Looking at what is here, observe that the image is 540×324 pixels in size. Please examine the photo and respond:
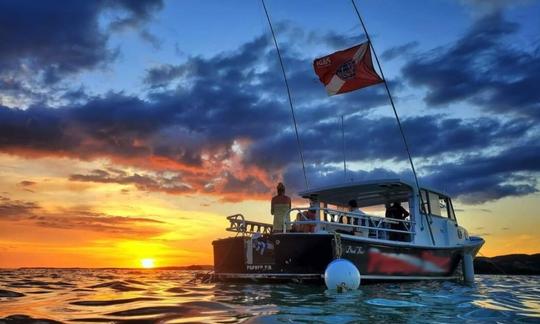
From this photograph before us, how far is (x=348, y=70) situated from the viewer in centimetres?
1528

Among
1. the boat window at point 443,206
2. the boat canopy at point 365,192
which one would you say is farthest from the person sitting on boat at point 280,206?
the boat window at point 443,206

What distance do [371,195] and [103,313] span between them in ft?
40.9

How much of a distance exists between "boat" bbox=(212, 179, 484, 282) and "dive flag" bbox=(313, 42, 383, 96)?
→ 320 cm

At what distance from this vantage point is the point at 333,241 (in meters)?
11.9

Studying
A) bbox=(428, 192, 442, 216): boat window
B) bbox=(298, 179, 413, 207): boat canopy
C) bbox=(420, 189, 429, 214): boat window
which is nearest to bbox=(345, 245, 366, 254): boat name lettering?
bbox=(298, 179, 413, 207): boat canopy

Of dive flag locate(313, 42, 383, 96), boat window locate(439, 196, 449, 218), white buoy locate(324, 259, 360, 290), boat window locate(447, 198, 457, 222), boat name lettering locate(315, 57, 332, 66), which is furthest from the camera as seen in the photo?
boat window locate(447, 198, 457, 222)

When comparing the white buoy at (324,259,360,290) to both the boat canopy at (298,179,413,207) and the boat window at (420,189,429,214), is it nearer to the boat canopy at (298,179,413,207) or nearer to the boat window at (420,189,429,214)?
the boat canopy at (298,179,413,207)

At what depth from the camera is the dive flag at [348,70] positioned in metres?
15.1

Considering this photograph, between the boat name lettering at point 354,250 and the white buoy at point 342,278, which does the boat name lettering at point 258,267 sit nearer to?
the boat name lettering at point 354,250

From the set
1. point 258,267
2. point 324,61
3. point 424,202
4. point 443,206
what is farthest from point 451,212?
point 258,267

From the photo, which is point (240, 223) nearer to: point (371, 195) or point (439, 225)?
point (371, 195)

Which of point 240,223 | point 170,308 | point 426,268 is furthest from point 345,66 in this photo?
point 170,308

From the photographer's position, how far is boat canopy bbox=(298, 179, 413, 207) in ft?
49.8

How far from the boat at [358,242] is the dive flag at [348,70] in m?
3.20
